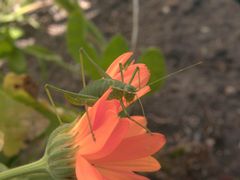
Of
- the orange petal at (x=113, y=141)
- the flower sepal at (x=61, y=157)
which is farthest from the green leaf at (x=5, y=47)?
the orange petal at (x=113, y=141)

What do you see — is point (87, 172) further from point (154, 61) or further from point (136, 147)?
point (154, 61)

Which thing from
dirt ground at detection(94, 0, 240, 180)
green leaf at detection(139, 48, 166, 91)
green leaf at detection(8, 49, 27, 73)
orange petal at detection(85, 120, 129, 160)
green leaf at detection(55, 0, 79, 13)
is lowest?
dirt ground at detection(94, 0, 240, 180)

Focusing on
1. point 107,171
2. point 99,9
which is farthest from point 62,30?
point 107,171

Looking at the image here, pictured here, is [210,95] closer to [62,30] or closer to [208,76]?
[208,76]

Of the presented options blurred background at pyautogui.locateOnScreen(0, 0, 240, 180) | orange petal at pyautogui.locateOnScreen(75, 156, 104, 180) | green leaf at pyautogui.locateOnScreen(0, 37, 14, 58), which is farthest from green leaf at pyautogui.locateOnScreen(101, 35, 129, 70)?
orange petal at pyautogui.locateOnScreen(75, 156, 104, 180)

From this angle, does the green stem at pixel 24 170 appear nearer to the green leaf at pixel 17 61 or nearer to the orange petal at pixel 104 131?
the orange petal at pixel 104 131

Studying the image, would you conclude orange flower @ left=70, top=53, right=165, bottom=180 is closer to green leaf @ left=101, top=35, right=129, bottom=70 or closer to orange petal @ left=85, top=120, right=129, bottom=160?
orange petal @ left=85, top=120, right=129, bottom=160

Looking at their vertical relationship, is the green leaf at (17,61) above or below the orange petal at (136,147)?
below
